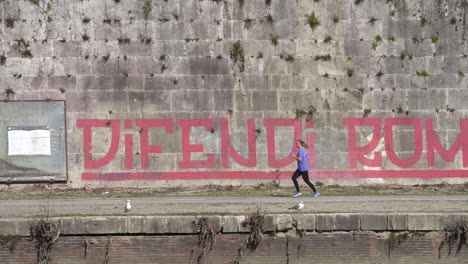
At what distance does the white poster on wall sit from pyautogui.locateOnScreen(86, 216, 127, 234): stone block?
233 inches

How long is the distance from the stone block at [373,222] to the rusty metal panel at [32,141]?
8.17 meters

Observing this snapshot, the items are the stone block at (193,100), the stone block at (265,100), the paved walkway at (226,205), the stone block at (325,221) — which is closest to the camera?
the stone block at (325,221)

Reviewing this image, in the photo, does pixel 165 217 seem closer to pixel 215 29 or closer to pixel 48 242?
pixel 48 242

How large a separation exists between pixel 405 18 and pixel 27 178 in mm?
10295

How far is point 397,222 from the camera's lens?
10656 millimetres

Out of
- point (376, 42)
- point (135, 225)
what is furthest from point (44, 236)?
point (376, 42)

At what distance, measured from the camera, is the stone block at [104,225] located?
10414mm

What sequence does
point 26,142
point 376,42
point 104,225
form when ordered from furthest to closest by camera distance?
point 376,42 → point 26,142 → point 104,225

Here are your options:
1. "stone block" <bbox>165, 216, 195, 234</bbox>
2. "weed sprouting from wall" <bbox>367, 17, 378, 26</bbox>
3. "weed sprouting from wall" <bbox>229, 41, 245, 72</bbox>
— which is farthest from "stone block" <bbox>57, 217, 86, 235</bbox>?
"weed sprouting from wall" <bbox>367, 17, 378, 26</bbox>

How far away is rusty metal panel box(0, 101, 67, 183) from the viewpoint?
15.8 m

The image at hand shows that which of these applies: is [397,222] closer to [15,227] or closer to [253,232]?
[253,232]

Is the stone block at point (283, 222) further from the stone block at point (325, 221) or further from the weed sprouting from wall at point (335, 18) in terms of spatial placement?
the weed sprouting from wall at point (335, 18)

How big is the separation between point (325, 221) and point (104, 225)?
3.62m

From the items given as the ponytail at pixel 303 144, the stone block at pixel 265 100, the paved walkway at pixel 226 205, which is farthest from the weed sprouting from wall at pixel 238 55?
the paved walkway at pixel 226 205
